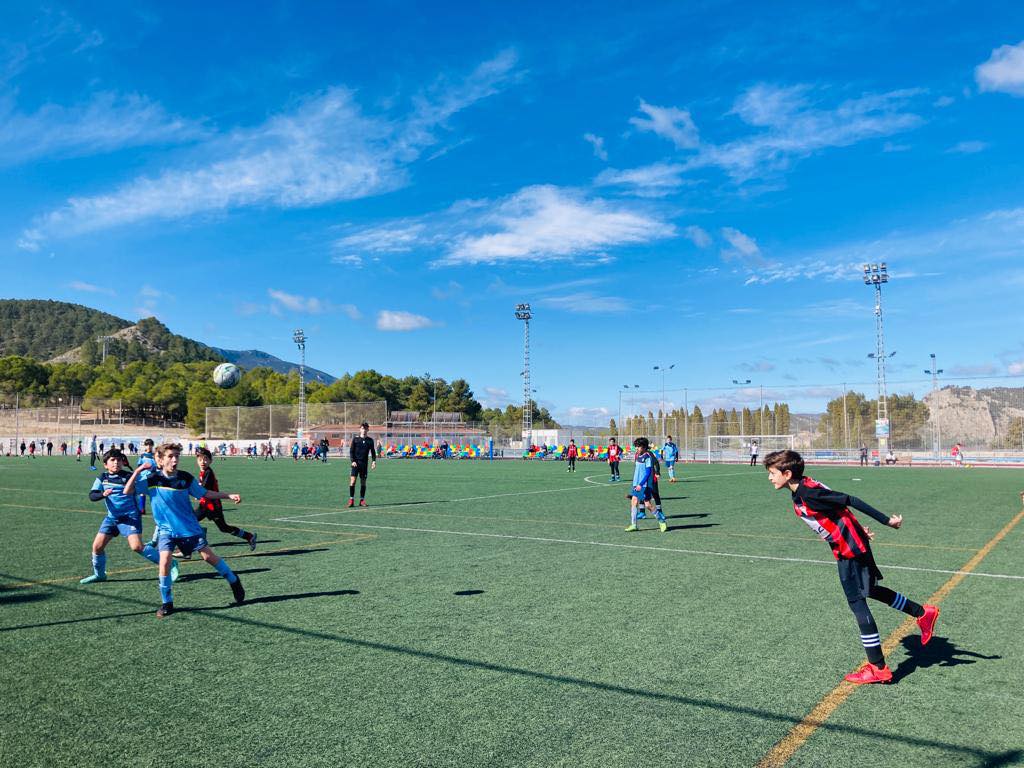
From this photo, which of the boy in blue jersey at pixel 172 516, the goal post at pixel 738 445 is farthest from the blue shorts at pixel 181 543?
the goal post at pixel 738 445

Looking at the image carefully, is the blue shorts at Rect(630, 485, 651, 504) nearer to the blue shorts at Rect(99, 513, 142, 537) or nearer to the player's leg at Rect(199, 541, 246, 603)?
the player's leg at Rect(199, 541, 246, 603)

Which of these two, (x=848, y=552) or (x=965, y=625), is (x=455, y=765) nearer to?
(x=848, y=552)

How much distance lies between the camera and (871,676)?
5480 mm

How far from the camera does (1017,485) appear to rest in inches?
1119

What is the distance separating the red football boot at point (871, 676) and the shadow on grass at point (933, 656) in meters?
0.16

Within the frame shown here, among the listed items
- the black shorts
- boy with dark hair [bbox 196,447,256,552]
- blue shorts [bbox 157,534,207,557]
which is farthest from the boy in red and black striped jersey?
boy with dark hair [bbox 196,447,256,552]

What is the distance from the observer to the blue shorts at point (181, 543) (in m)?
7.69

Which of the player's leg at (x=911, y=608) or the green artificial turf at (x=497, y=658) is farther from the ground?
the player's leg at (x=911, y=608)

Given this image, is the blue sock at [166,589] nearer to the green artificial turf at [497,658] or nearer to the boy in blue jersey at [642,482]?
the green artificial turf at [497,658]

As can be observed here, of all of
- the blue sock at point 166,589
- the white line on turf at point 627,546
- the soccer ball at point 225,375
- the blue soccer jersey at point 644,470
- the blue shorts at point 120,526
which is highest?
the soccer ball at point 225,375

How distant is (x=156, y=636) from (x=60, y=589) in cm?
310

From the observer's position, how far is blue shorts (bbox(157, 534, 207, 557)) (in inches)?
303

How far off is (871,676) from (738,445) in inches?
2329

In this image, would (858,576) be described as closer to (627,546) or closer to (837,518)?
(837,518)
